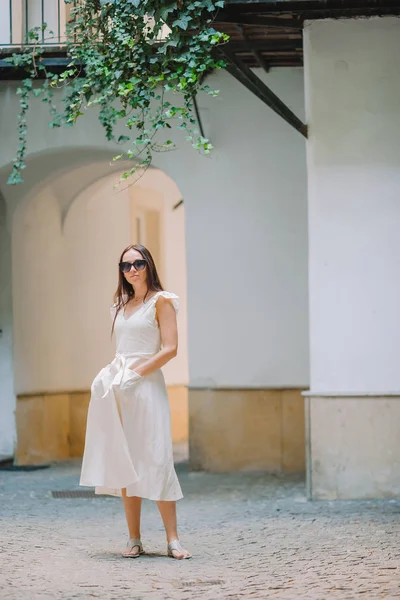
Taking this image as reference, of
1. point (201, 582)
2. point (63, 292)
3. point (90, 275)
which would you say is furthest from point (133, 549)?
point (90, 275)

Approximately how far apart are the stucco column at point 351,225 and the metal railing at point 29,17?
3642mm

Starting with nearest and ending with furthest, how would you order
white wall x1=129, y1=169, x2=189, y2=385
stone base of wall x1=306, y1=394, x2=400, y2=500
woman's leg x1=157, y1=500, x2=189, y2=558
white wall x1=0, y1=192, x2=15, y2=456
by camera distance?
woman's leg x1=157, y1=500, x2=189, y2=558, stone base of wall x1=306, y1=394, x2=400, y2=500, white wall x1=0, y1=192, x2=15, y2=456, white wall x1=129, y1=169, x2=189, y2=385

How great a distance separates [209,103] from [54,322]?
13.2 ft

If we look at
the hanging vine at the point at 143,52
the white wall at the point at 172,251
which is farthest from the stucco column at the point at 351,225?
the white wall at the point at 172,251

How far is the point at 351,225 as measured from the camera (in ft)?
32.9

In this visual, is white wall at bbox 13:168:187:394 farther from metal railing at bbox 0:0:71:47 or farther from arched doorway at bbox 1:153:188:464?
metal railing at bbox 0:0:71:47

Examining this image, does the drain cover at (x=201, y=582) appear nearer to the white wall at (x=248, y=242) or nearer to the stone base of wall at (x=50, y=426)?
the white wall at (x=248, y=242)

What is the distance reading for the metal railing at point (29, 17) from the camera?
1225 centimetres

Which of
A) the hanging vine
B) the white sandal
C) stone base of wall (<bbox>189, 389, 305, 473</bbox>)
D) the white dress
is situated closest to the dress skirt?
the white dress

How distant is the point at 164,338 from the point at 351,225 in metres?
3.57

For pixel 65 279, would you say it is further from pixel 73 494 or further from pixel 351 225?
pixel 351 225

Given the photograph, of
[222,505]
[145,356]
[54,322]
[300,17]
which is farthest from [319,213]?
[54,322]

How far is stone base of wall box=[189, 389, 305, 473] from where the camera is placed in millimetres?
12500

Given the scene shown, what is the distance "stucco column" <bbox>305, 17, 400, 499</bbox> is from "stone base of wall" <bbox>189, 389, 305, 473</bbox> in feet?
8.21
